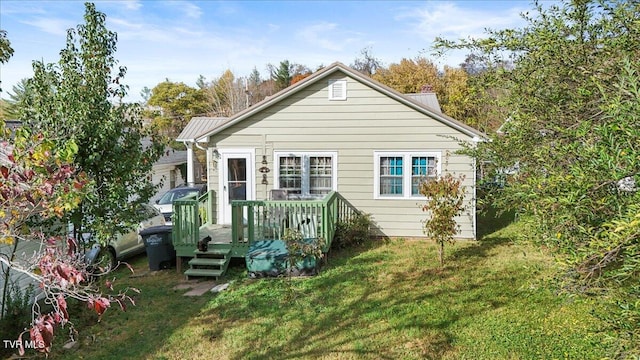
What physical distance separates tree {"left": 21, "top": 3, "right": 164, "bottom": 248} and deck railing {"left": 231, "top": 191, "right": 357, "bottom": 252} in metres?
2.61

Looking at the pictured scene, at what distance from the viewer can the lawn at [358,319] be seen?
4.96 m

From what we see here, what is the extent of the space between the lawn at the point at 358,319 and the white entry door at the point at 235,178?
309 centimetres

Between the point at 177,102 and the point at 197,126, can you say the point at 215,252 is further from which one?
the point at 177,102

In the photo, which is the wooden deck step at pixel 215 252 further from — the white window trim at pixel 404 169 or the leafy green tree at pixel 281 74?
the leafy green tree at pixel 281 74

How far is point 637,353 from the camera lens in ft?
6.20

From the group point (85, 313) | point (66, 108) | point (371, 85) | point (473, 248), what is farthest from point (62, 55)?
point (473, 248)

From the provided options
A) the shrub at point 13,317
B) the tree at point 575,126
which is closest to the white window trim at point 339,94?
the tree at point 575,126

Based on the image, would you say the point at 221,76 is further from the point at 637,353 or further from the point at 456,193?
the point at 637,353

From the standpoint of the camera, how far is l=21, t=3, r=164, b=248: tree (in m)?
5.66

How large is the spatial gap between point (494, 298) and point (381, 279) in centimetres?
205

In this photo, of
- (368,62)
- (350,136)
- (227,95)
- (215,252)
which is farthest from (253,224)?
(368,62)

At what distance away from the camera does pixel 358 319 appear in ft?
19.3

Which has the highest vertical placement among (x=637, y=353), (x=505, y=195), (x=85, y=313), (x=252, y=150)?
(x=252, y=150)

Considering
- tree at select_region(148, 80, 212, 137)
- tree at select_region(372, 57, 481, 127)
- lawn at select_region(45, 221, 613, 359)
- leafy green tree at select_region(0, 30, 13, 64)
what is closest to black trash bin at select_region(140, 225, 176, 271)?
lawn at select_region(45, 221, 613, 359)
